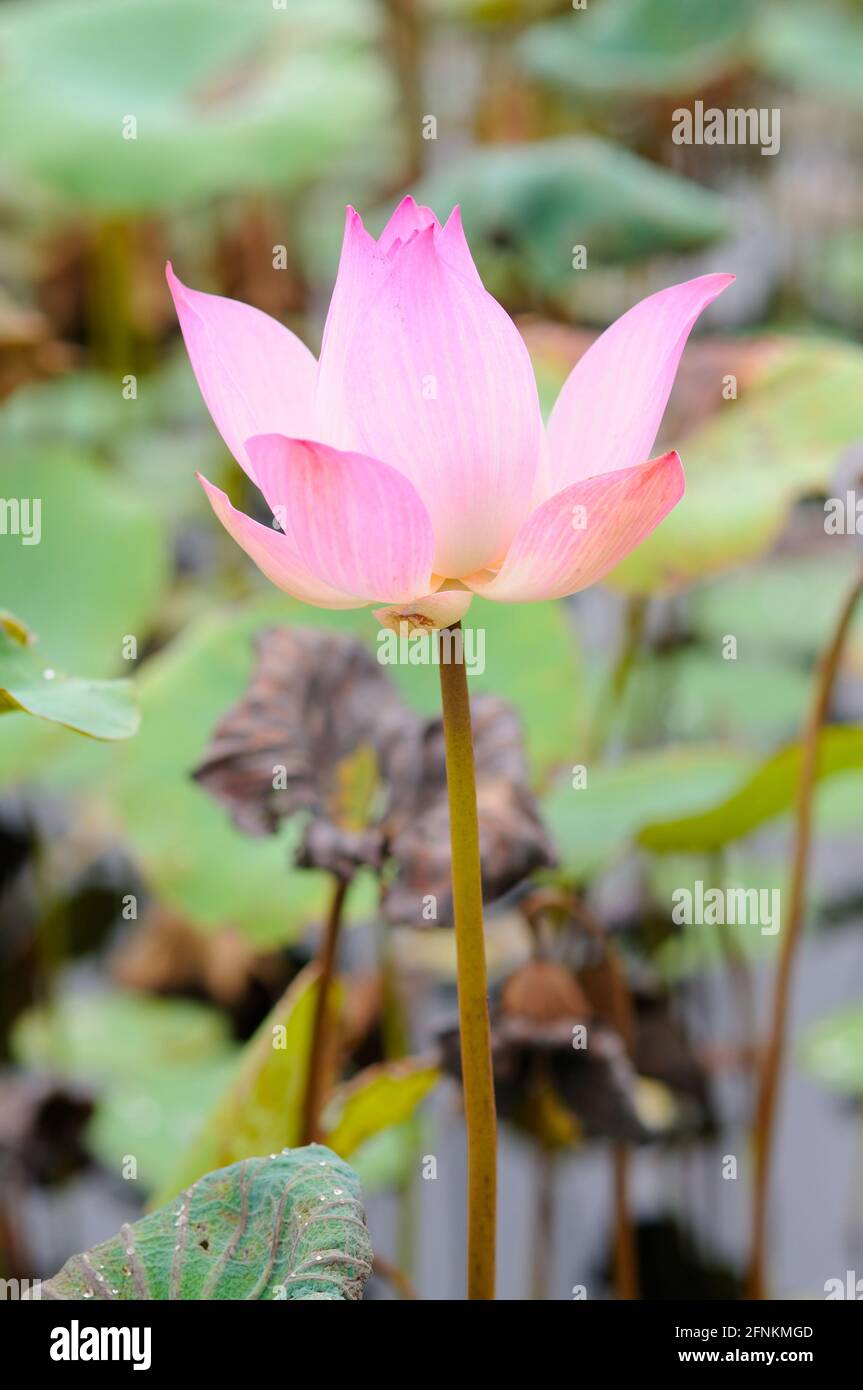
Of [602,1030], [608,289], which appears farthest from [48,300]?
[602,1030]

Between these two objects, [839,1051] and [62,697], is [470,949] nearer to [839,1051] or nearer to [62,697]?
[62,697]

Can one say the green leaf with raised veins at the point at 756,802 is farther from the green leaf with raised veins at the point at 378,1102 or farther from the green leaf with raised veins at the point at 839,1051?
the green leaf with raised veins at the point at 839,1051

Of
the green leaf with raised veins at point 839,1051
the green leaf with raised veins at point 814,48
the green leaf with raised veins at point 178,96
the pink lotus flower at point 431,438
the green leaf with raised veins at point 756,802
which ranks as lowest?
the green leaf with raised veins at point 839,1051

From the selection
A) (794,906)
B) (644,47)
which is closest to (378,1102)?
(794,906)

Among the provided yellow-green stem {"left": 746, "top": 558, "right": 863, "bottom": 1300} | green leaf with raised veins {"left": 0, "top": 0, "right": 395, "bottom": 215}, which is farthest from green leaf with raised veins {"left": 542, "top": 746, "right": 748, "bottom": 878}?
green leaf with raised veins {"left": 0, "top": 0, "right": 395, "bottom": 215}

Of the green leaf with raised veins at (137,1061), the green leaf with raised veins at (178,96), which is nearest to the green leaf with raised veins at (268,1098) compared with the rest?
the green leaf with raised veins at (137,1061)
